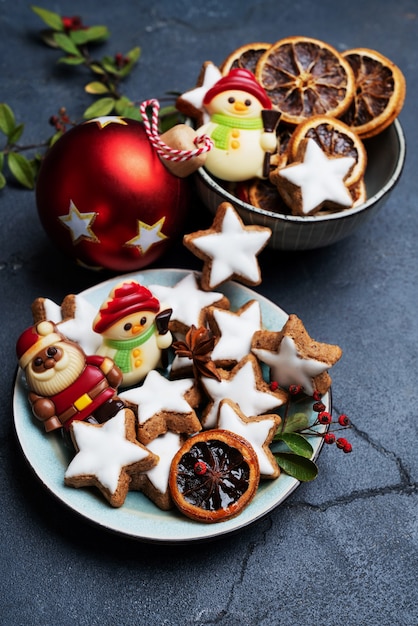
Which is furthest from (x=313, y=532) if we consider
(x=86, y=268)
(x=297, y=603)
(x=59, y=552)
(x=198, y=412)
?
(x=86, y=268)

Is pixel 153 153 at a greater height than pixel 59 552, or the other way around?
pixel 153 153

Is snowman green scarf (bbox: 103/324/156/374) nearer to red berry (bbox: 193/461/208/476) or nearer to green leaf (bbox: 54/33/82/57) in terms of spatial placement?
red berry (bbox: 193/461/208/476)

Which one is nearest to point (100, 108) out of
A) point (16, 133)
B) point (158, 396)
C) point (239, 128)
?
point (16, 133)

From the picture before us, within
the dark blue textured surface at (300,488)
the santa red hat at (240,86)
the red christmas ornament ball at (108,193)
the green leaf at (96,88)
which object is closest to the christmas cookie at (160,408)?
the dark blue textured surface at (300,488)

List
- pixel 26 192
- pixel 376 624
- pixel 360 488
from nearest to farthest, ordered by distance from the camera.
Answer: pixel 376 624, pixel 360 488, pixel 26 192

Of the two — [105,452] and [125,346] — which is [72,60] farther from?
[105,452]

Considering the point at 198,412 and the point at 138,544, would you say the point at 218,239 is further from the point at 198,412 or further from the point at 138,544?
the point at 138,544
